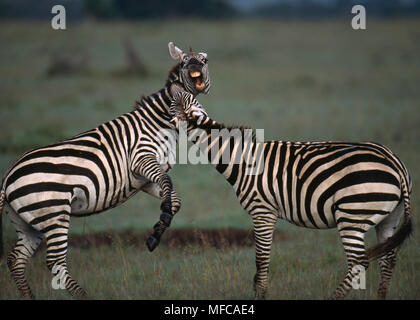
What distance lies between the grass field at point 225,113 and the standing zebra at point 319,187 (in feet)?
2.03

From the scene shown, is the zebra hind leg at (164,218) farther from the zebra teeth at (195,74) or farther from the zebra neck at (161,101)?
the zebra teeth at (195,74)

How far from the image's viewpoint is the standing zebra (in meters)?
4.93

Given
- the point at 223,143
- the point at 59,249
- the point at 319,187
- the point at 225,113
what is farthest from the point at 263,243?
the point at 225,113

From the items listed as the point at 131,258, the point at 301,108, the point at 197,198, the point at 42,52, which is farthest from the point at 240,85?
the point at 131,258

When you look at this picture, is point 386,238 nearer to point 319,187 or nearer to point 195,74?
point 319,187

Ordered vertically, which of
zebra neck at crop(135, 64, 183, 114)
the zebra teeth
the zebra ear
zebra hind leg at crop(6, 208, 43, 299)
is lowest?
zebra hind leg at crop(6, 208, 43, 299)

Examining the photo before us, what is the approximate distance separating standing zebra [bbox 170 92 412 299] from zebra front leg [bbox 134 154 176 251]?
42 centimetres

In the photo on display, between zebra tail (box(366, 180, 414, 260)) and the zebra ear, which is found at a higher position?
the zebra ear

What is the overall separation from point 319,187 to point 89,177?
76.6 inches

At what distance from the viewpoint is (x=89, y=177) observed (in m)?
5.56

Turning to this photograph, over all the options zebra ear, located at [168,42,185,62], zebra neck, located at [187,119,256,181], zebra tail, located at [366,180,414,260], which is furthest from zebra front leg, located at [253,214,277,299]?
zebra ear, located at [168,42,185,62]

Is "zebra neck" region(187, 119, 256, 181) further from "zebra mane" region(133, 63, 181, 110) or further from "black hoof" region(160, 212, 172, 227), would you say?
"zebra mane" region(133, 63, 181, 110)

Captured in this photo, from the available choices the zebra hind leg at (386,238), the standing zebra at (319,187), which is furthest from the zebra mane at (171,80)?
the zebra hind leg at (386,238)

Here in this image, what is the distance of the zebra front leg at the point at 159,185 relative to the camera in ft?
17.6
